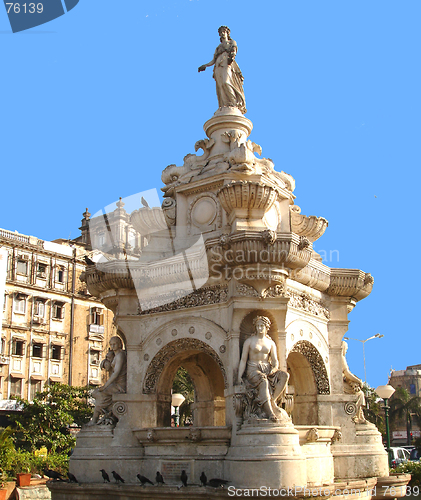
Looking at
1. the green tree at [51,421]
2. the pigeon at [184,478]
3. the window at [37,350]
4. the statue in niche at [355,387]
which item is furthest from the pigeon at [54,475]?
the window at [37,350]

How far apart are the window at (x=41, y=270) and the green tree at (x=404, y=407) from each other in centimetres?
3924

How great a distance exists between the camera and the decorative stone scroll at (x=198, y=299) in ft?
38.4

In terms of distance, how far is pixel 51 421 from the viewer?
2948 centimetres

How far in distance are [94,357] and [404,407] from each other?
114 ft

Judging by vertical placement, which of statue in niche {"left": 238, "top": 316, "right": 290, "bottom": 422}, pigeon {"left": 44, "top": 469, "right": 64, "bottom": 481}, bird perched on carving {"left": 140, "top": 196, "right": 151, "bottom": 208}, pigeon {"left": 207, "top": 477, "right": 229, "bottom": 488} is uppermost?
bird perched on carving {"left": 140, "top": 196, "right": 151, "bottom": 208}

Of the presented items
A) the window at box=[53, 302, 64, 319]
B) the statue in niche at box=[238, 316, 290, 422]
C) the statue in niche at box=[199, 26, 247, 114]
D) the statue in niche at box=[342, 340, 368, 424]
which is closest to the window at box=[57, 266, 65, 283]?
the window at box=[53, 302, 64, 319]

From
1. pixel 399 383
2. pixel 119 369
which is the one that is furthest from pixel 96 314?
pixel 399 383

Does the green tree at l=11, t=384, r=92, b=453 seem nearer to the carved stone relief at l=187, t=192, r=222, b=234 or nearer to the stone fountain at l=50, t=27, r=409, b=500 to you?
the stone fountain at l=50, t=27, r=409, b=500

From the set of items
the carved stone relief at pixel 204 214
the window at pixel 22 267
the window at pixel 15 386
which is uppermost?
the window at pixel 22 267

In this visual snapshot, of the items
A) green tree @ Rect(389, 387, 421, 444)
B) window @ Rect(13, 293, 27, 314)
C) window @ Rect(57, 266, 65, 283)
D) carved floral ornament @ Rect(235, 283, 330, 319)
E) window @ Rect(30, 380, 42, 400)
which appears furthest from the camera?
green tree @ Rect(389, 387, 421, 444)

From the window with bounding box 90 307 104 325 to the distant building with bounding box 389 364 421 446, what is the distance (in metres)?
40.9

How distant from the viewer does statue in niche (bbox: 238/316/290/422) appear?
10.3 meters

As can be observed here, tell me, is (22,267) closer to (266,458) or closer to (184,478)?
(184,478)

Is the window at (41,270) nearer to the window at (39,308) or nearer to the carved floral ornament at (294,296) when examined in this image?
the window at (39,308)
